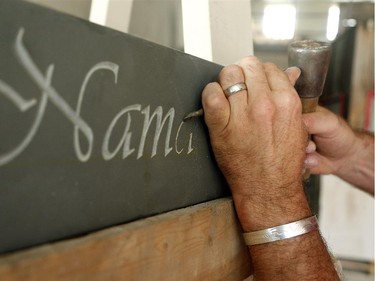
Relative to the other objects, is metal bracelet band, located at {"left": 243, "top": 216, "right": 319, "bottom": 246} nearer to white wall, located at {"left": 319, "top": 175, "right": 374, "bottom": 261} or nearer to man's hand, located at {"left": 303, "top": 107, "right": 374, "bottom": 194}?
man's hand, located at {"left": 303, "top": 107, "right": 374, "bottom": 194}

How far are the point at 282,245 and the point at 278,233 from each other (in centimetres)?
2

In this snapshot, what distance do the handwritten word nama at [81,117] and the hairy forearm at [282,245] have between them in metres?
0.18

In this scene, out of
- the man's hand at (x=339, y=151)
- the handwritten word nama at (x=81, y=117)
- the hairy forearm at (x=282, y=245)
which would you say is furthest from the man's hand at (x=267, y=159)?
the man's hand at (x=339, y=151)

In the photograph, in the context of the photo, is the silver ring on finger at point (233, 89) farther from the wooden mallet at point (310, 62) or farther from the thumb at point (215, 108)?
the wooden mallet at point (310, 62)

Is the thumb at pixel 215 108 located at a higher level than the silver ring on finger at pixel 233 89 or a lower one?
lower

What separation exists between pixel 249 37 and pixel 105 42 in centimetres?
52

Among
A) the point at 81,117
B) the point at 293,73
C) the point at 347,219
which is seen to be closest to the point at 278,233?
the point at 293,73

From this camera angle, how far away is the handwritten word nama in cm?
38

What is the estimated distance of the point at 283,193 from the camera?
2.24ft

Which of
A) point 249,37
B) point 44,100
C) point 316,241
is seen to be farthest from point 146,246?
point 249,37

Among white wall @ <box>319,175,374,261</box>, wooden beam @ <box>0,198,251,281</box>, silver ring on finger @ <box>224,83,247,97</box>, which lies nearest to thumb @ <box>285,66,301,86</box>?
silver ring on finger @ <box>224,83,247,97</box>

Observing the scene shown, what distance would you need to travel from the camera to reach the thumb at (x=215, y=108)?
614 mm

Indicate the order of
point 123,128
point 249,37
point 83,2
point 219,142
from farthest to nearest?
point 83,2
point 249,37
point 219,142
point 123,128

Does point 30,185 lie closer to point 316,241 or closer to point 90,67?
point 90,67
